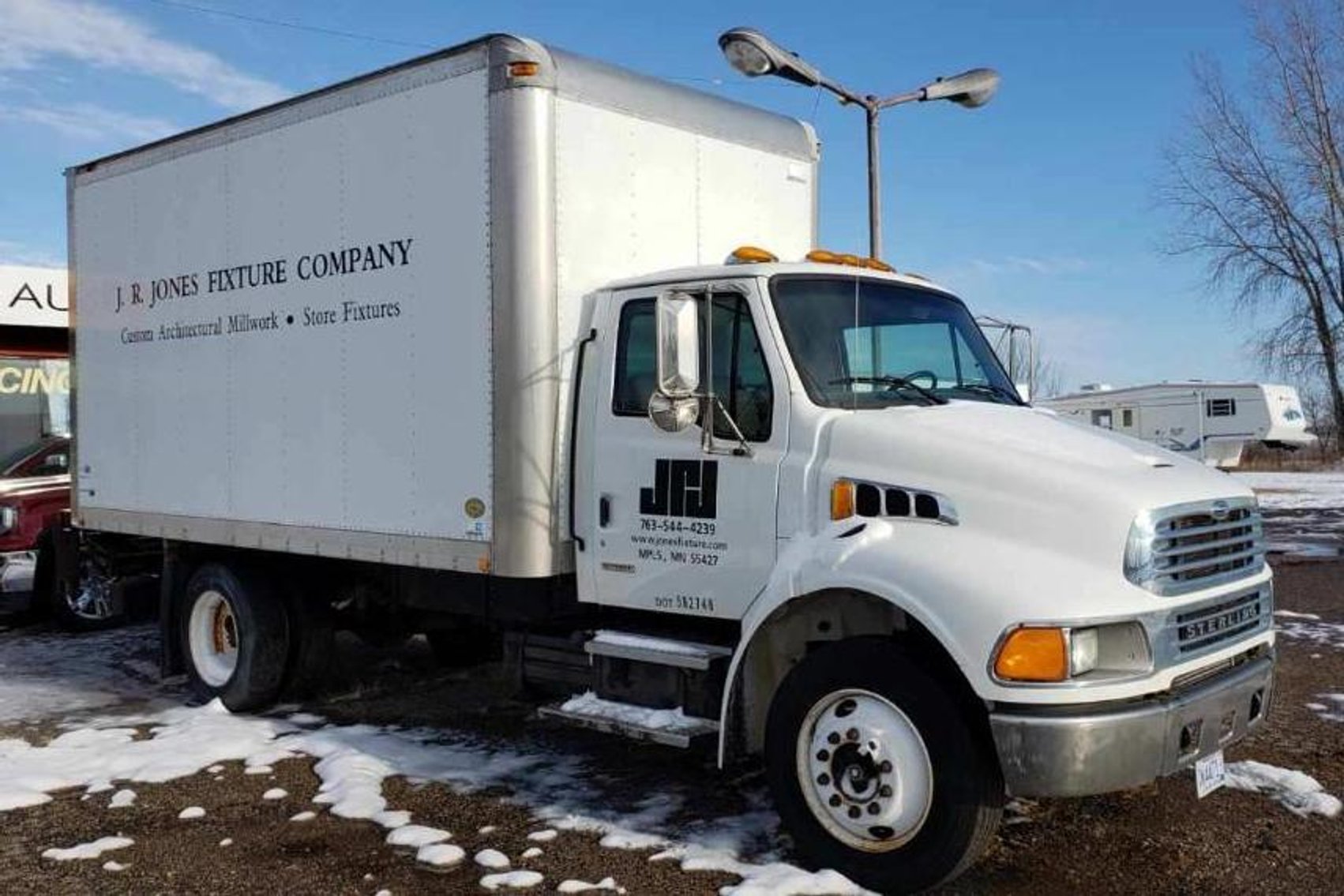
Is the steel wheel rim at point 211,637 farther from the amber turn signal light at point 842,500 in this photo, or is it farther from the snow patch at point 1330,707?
the snow patch at point 1330,707

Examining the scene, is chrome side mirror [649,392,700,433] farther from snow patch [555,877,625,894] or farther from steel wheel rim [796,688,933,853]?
snow patch [555,877,625,894]

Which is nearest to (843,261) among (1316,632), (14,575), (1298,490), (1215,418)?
(1316,632)

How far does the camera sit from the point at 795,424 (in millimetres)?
5102

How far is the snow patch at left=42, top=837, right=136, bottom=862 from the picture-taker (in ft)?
16.7

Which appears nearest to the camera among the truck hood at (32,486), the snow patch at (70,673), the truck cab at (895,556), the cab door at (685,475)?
the truck cab at (895,556)

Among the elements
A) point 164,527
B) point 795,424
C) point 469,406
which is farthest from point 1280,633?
point 164,527

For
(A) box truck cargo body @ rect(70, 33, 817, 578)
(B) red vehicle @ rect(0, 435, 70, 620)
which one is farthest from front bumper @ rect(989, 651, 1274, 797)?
(B) red vehicle @ rect(0, 435, 70, 620)

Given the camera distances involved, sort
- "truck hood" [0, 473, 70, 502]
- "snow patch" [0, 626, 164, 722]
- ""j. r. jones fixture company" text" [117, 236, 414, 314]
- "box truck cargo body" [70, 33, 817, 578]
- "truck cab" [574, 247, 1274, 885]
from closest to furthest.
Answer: "truck cab" [574, 247, 1274, 885] < "box truck cargo body" [70, 33, 817, 578] < ""j. r. jones fixture company" text" [117, 236, 414, 314] < "snow patch" [0, 626, 164, 722] < "truck hood" [0, 473, 70, 502]

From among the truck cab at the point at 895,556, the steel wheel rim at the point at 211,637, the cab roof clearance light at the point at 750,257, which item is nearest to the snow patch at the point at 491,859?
the truck cab at the point at 895,556

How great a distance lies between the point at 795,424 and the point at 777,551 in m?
0.54

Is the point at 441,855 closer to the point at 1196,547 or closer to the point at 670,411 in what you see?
the point at 670,411

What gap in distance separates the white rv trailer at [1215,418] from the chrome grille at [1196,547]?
1220 inches

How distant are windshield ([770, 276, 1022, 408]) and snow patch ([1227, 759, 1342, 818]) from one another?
6.94 feet

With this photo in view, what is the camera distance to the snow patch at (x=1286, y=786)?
5434 millimetres
